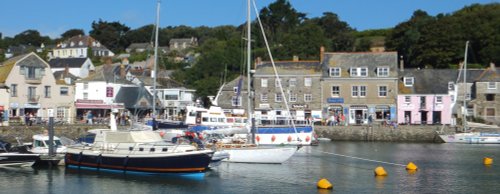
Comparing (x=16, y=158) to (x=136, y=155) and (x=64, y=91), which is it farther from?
(x=64, y=91)

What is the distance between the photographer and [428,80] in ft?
258

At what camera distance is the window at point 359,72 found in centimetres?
7751

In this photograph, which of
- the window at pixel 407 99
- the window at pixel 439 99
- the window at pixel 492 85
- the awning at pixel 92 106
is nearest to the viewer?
the awning at pixel 92 106

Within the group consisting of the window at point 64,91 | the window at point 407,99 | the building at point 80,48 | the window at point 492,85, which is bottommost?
the window at point 407,99

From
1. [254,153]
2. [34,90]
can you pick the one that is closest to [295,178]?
[254,153]

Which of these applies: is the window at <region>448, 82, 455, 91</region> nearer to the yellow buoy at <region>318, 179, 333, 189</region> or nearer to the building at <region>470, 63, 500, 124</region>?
the building at <region>470, 63, 500, 124</region>

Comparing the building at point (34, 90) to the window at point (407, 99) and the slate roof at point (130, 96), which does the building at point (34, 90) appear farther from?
the window at point (407, 99)

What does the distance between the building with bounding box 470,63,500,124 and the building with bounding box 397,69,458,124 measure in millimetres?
3148

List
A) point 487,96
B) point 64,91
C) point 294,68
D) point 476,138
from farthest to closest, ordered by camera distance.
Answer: point 294,68 < point 487,96 < point 64,91 < point 476,138

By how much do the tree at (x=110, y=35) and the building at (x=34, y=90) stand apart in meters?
112

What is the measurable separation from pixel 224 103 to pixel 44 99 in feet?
72.1

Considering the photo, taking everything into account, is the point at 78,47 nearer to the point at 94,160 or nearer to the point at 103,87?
the point at 103,87

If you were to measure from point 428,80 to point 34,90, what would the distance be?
46448mm

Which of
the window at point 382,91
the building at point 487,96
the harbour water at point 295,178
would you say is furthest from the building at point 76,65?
the harbour water at point 295,178
